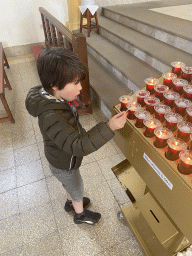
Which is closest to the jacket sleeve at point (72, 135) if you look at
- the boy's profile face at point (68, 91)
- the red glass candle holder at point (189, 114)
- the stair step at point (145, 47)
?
the boy's profile face at point (68, 91)

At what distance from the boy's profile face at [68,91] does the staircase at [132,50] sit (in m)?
1.40

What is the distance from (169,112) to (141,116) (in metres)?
0.12

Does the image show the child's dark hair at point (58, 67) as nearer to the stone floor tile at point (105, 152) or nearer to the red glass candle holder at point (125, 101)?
the red glass candle holder at point (125, 101)

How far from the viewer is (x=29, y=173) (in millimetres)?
1898

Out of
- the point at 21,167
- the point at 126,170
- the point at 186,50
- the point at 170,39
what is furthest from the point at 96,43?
the point at 126,170

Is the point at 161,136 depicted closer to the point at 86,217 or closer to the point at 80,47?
the point at 86,217

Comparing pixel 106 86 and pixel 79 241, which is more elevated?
pixel 106 86

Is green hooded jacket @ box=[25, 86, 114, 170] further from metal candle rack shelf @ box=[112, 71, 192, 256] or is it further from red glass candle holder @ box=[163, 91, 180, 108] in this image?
red glass candle holder @ box=[163, 91, 180, 108]

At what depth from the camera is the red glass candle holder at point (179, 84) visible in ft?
3.02

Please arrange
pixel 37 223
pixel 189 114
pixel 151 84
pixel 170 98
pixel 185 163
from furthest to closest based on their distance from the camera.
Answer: pixel 37 223 → pixel 151 84 → pixel 170 98 → pixel 189 114 → pixel 185 163

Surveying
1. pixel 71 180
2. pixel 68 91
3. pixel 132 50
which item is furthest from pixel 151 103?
pixel 132 50

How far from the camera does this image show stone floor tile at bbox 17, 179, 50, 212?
1632 millimetres

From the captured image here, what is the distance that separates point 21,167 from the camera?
197 cm

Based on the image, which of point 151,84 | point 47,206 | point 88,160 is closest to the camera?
point 151,84
